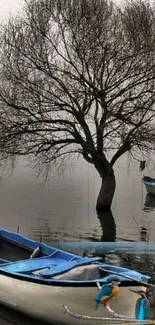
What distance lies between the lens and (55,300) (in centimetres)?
806

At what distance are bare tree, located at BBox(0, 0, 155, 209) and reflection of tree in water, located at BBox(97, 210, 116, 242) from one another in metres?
2.73

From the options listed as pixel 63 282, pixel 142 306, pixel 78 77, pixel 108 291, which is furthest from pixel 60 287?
pixel 78 77

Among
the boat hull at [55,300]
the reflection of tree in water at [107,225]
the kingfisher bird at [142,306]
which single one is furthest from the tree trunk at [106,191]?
the kingfisher bird at [142,306]

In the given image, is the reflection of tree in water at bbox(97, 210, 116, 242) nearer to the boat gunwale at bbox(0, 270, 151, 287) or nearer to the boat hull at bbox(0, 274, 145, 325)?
the boat hull at bbox(0, 274, 145, 325)

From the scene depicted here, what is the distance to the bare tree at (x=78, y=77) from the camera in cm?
2006

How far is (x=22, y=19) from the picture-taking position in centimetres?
2048

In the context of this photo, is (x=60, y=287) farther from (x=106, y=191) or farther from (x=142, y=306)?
(x=106, y=191)

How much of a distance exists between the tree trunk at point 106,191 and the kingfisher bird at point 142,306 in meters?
15.1

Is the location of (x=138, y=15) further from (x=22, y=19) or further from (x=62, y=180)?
(x=62, y=180)

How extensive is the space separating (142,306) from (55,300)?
1.39m

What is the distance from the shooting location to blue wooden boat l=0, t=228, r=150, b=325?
7.78m

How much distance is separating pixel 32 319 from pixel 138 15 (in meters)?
14.9

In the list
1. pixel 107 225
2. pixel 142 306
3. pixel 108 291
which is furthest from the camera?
pixel 107 225

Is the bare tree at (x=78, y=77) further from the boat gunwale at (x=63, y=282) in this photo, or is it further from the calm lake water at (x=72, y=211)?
the boat gunwale at (x=63, y=282)
